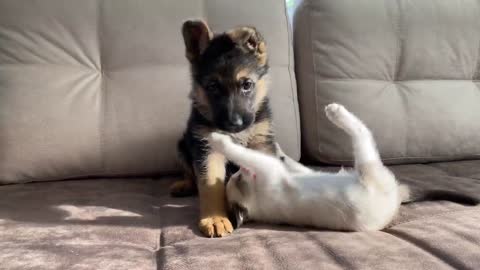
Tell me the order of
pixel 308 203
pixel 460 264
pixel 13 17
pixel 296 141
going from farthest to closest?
pixel 296 141, pixel 13 17, pixel 308 203, pixel 460 264

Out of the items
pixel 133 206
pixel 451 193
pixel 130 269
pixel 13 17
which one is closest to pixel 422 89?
pixel 451 193

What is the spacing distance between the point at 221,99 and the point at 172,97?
60 centimetres

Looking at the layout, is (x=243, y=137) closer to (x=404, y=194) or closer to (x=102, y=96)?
(x=404, y=194)

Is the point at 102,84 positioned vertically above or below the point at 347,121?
above

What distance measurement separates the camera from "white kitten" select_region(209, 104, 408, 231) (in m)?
1.37

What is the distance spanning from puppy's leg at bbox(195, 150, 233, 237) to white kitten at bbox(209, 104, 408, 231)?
0.05 metres

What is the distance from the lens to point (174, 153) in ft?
7.29

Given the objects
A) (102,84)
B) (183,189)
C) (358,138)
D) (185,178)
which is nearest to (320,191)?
(358,138)

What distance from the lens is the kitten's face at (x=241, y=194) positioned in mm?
1488

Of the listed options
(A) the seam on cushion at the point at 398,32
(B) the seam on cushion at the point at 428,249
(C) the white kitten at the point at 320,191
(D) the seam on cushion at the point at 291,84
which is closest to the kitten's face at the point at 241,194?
(C) the white kitten at the point at 320,191

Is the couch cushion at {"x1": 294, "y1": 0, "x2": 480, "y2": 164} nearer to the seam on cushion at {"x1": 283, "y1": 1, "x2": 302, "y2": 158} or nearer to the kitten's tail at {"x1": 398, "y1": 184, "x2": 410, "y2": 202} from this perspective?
the seam on cushion at {"x1": 283, "y1": 1, "x2": 302, "y2": 158}

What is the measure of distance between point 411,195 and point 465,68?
1.33 metres

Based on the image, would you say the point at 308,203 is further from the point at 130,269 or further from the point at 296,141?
the point at 296,141

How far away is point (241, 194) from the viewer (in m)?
1.59
